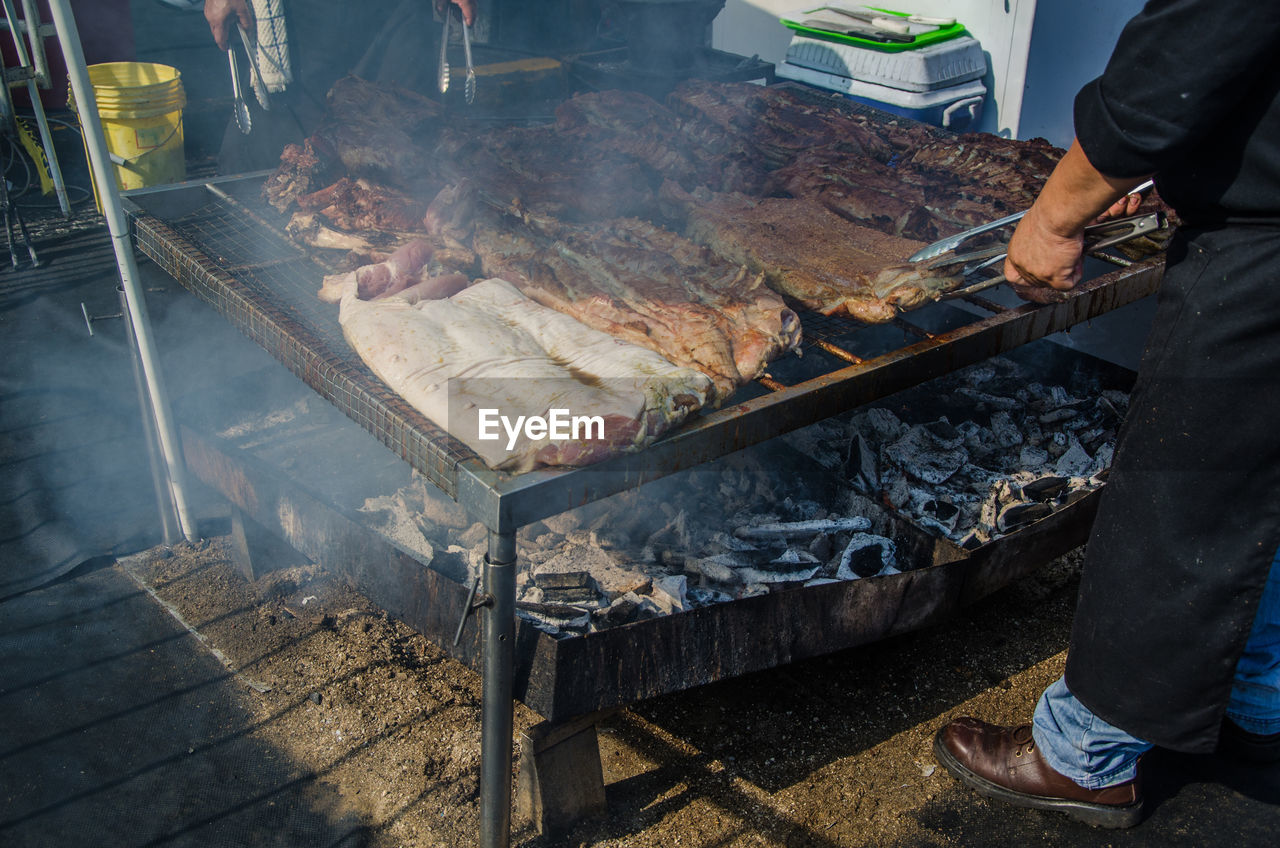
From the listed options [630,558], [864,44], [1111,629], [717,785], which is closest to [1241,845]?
[1111,629]

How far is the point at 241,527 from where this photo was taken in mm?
4293

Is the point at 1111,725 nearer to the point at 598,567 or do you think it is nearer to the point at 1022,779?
the point at 1022,779

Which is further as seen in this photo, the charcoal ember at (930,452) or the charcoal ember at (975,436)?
the charcoal ember at (975,436)

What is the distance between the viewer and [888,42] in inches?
262

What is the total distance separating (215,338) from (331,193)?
1829 mm

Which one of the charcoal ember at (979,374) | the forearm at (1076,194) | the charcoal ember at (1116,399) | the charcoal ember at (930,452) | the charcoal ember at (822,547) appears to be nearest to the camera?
the forearm at (1076,194)

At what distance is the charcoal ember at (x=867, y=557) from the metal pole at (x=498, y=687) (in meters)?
1.59

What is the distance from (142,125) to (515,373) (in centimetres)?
687

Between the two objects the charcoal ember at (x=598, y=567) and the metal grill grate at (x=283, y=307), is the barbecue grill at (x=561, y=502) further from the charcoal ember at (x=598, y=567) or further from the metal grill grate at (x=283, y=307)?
the charcoal ember at (x=598, y=567)

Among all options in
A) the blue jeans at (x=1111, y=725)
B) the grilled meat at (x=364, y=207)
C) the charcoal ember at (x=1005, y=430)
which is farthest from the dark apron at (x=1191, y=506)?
the grilled meat at (x=364, y=207)

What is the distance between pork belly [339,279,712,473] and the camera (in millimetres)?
2482

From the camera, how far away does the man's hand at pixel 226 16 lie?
464 cm

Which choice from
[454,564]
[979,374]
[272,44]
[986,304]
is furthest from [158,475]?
[979,374]

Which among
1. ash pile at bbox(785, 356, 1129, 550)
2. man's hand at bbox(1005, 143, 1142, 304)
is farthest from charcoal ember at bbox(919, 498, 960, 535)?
man's hand at bbox(1005, 143, 1142, 304)
